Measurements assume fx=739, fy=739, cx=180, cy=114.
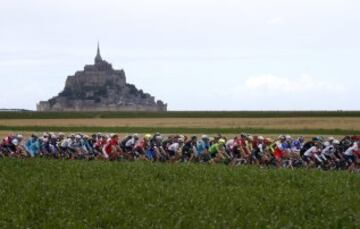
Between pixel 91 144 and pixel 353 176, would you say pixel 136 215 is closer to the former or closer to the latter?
pixel 353 176

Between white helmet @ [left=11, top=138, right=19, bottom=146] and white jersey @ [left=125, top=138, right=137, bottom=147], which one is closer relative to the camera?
white jersey @ [left=125, top=138, right=137, bottom=147]

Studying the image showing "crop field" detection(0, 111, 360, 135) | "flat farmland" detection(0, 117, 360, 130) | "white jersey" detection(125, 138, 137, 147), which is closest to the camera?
"white jersey" detection(125, 138, 137, 147)

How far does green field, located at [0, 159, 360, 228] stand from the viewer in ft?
46.3

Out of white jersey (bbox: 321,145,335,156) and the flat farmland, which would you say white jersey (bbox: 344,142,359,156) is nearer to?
Answer: white jersey (bbox: 321,145,335,156)

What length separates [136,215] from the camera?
14820mm

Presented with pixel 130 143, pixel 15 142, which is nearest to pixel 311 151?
pixel 130 143

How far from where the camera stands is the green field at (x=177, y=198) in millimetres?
14117

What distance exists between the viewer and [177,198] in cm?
1695

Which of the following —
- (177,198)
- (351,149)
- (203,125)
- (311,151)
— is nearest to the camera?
(177,198)

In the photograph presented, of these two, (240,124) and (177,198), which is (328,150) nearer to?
(177,198)

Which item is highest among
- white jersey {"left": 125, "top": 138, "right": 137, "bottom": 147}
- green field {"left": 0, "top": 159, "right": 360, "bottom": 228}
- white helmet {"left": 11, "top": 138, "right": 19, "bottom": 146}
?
white jersey {"left": 125, "top": 138, "right": 137, "bottom": 147}

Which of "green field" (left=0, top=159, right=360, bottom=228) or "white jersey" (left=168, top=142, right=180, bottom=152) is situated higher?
"white jersey" (left=168, top=142, right=180, bottom=152)

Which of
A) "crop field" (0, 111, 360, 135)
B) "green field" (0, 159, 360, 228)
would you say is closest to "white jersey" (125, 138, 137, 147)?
"green field" (0, 159, 360, 228)

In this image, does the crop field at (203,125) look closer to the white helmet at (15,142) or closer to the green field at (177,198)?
the white helmet at (15,142)
